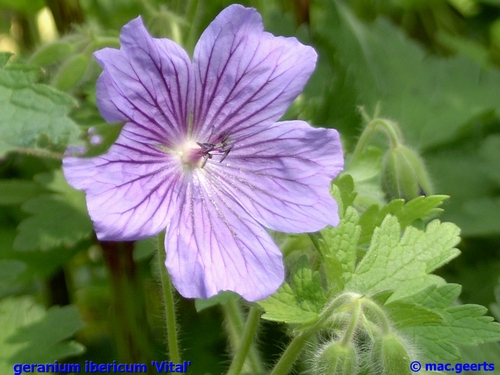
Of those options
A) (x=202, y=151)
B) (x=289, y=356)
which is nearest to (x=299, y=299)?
(x=289, y=356)

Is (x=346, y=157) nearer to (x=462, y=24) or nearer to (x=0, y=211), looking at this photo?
(x=0, y=211)

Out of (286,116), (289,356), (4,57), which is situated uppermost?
(4,57)

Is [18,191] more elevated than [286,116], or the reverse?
[286,116]

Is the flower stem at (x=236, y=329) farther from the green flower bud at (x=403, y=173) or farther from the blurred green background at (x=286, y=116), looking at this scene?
the green flower bud at (x=403, y=173)

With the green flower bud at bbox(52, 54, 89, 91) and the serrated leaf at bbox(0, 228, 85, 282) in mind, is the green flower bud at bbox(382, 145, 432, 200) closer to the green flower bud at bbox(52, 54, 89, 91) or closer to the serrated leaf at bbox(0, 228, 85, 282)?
the green flower bud at bbox(52, 54, 89, 91)

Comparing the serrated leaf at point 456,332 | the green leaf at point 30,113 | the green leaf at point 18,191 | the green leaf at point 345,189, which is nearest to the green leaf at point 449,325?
the serrated leaf at point 456,332

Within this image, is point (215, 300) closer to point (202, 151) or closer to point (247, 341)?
point (247, 341)

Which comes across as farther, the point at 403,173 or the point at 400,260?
the point at 403,173

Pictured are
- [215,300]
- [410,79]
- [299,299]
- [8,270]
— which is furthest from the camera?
[410,79]
